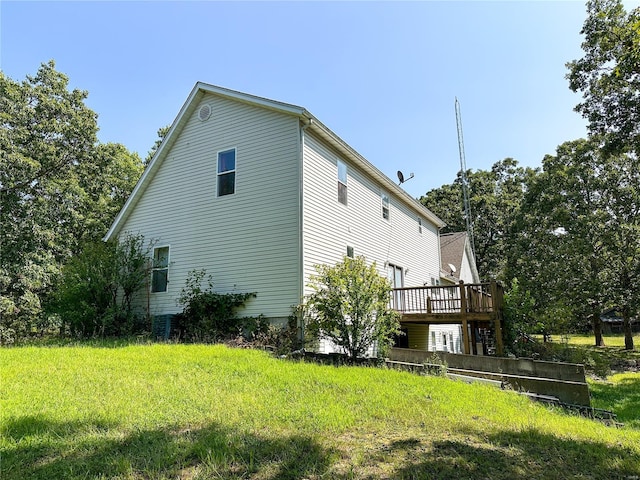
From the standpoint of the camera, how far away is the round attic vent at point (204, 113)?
43.1ft

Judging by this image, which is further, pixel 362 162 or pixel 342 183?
pixel 362 162

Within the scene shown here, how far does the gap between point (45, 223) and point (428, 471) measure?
20443 mm

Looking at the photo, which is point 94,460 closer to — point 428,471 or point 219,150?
point 428,471

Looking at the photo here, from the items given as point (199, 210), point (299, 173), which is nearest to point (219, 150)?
point (199, 210)

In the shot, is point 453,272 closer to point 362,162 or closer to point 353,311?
point 362,162

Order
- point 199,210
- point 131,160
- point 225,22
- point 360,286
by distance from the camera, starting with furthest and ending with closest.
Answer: point 131,160 < point 199,210 < point 225,22 < point 360,286

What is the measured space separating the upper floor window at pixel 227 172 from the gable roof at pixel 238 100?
1.76 meters

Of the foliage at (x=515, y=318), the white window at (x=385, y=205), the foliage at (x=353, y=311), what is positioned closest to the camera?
the foliage at (x=353, y=311)

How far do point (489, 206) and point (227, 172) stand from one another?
28359mm

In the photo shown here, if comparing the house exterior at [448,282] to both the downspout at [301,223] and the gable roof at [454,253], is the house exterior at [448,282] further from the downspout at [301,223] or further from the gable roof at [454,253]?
the downspout at [301,223]

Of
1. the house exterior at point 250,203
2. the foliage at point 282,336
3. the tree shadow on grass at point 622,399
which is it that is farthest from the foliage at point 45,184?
the tree shadow on grass at point 622,399

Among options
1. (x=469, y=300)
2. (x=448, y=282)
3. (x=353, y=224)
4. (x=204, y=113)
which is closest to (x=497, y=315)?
(x=469, y=300)

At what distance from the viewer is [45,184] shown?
1870cm

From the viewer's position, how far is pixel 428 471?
131 inches
